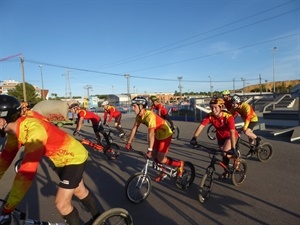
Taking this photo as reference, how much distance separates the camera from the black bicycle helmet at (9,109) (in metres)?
2.44

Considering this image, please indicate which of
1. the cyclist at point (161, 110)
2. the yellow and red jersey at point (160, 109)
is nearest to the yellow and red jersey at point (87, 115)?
the cyclist at point (161, 110)

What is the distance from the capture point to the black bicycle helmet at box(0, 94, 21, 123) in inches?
96.0

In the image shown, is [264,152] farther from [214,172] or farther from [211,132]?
[211,132]

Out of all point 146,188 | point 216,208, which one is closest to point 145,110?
point 146,188

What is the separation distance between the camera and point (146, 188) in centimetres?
513

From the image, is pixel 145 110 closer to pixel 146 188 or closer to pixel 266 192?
pixel 146 188

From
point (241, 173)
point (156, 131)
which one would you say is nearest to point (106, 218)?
point (156, 131)

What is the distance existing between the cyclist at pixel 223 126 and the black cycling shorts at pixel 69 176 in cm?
276

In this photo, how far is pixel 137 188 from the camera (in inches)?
198

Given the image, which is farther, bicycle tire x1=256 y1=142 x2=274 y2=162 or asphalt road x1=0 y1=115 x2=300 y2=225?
bicycle tire x1=256 y1=142 x2=274 y2=162

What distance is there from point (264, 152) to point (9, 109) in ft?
23.5

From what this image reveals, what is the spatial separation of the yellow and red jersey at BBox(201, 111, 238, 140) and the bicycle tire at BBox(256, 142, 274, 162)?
7.45 ft

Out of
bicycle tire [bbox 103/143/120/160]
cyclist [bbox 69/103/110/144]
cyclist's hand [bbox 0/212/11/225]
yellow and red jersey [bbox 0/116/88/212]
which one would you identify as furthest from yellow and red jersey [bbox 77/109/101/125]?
cyclist's hand [bbox 0/212/11/225]

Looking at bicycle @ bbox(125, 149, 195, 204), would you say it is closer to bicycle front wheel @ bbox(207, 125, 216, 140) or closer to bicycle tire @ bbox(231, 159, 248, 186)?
bicycle tire @ bbox(231, 159, 248, 186)
